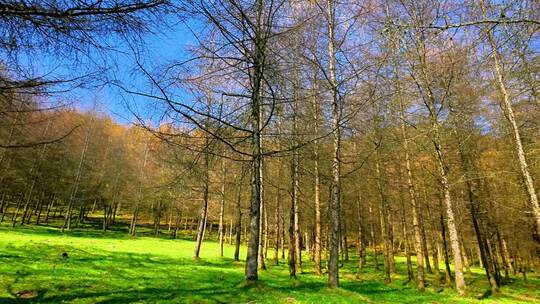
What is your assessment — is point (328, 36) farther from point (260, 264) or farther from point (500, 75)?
point (260, 264)

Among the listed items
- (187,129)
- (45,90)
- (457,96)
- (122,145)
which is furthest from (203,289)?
(122,145)

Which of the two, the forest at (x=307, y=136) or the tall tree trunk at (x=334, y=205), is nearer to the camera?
the forest at (x=307, y=136)

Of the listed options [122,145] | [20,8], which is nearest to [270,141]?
[20,8]

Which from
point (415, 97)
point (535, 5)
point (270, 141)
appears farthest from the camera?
point (415, 97)

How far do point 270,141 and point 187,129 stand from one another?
2691 millimetres

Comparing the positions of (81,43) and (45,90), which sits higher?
(81,43)

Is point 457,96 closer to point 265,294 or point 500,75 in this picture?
point 500,75

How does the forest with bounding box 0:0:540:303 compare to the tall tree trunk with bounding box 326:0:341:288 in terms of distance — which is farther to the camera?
the tall tree trunk with bounding box 326:0:341:288

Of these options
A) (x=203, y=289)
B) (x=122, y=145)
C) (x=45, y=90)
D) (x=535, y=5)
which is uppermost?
(x=122, y=145)

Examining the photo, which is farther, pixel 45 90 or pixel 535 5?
pixel 535 5

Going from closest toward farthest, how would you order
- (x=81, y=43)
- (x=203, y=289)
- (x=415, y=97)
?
(x=81, y=43), (x=203, y=289), (x=415, y=97)

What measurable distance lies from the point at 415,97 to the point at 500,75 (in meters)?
3.81

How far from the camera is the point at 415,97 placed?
53.3ft

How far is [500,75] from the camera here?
13.1 m
